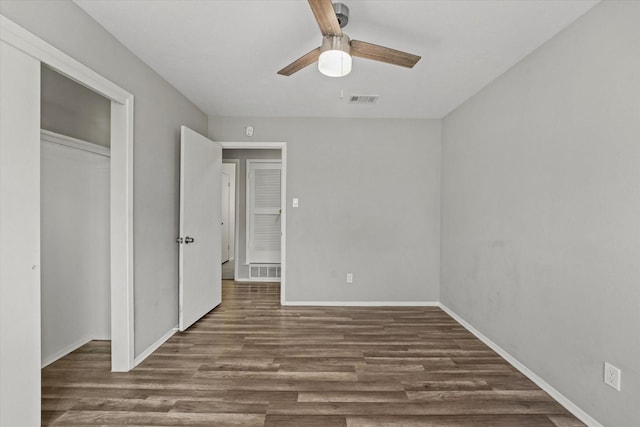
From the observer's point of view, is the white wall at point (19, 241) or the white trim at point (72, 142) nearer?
the white wall at point (19, 241)

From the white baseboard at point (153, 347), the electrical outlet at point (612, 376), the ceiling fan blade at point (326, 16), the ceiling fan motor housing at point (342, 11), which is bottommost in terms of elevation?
the white baseboard at point (153, 347)

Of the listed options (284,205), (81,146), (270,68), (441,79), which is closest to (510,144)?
(441,79)

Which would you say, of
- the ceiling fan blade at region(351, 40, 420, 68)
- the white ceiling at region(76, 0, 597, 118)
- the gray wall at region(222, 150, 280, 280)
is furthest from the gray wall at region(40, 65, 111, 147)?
the gray wall at region(222, 150, 280, 280)

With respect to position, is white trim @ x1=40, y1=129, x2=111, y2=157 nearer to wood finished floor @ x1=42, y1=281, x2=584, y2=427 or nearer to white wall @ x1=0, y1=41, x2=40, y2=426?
white wall @ x1=0, y1=41, x2=40, y2=426

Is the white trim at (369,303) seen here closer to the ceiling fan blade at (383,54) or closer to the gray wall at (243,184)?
the gray wall at (243,184)

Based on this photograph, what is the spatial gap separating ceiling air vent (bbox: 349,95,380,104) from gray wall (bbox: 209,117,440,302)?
0.57 metres

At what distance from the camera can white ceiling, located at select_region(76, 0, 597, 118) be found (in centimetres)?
191

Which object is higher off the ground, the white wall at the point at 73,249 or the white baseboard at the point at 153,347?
the white wall at the point at 73,249

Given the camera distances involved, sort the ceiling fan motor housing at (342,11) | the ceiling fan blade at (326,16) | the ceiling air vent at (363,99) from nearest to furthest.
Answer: the ceiling fan blade at (326,16) < the ceiling fan motor housing at (342,11) < the ceiling air vent at (363,99)

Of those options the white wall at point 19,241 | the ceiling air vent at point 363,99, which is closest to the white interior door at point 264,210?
the ceiling air vent at point 363,99

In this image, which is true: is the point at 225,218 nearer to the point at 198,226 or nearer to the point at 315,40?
the point at 198,226

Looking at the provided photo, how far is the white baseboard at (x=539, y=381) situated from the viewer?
189 cm

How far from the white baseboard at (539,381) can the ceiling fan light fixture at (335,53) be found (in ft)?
8.20

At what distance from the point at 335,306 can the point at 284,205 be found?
1.45m
